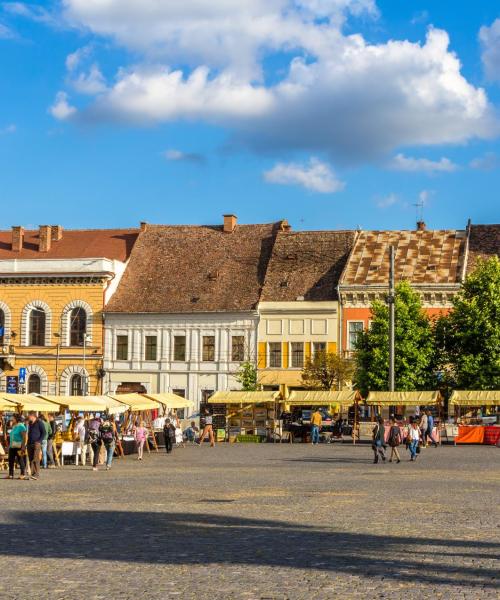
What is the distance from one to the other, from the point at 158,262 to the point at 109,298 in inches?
161

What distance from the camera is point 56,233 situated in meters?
73.6

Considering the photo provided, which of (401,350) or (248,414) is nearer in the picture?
(248,414)

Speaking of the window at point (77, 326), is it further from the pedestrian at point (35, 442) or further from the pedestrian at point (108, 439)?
the pedestrian at point (35, 442)

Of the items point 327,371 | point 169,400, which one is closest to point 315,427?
point 169,400

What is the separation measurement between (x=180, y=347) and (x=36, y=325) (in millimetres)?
9712

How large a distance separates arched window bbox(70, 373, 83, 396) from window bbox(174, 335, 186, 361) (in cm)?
631

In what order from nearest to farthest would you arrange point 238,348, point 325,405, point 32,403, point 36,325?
1. point 32,403
2. point 325,405
3. point 238,348
4. point 36,325

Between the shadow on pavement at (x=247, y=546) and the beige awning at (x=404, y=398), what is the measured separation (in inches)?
1316

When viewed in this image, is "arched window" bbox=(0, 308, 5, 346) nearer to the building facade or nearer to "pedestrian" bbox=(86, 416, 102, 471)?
the building facade

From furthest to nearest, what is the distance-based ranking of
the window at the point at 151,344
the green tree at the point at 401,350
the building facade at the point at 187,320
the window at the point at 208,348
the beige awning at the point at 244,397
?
the window at the point at 151,344, the window at the point at 208,348, the building facade at the point at 187,320, the green tree at the point at 401,350, the beige awning at the point at 244,397

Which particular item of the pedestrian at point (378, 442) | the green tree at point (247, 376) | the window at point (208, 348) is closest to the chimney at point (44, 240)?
the window at point (208, 348)

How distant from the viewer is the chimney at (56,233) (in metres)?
73.4

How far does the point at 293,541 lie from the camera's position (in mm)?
14391

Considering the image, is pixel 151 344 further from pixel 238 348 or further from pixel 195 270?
pixel 238 348
